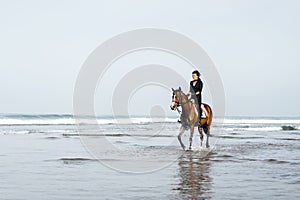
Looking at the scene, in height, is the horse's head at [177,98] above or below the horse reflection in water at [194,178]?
above

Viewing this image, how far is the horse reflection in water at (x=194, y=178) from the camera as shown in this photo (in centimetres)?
817

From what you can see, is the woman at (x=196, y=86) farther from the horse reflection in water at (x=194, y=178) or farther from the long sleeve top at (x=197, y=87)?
the horse reflection in water at (x=194, y=178)

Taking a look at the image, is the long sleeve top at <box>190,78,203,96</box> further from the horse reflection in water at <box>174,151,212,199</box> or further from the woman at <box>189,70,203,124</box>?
the horse reflection in water at <box>174,151,212,199</box>

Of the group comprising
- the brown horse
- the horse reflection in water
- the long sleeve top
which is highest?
the long sleeve top

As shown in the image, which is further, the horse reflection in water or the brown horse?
the brown horse

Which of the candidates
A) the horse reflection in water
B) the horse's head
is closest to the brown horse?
the horse's head

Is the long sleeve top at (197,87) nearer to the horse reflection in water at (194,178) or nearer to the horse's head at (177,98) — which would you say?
the horse's head at (177,98)

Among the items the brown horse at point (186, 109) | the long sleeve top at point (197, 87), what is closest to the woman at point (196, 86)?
the long sleeve top at point (197, 87)

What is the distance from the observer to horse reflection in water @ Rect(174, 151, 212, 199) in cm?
817

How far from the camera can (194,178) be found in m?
10.1

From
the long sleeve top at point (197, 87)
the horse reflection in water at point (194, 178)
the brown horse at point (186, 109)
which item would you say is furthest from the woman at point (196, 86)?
the horse reflection in water at point (194, 178)

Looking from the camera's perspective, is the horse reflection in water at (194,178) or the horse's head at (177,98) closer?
the horse reflection in water at (194,178)

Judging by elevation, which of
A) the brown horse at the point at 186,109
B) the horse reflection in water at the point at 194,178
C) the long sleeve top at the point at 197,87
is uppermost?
the long sleeve top at the point at 197,87

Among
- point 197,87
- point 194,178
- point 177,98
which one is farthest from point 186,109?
point 194,178
